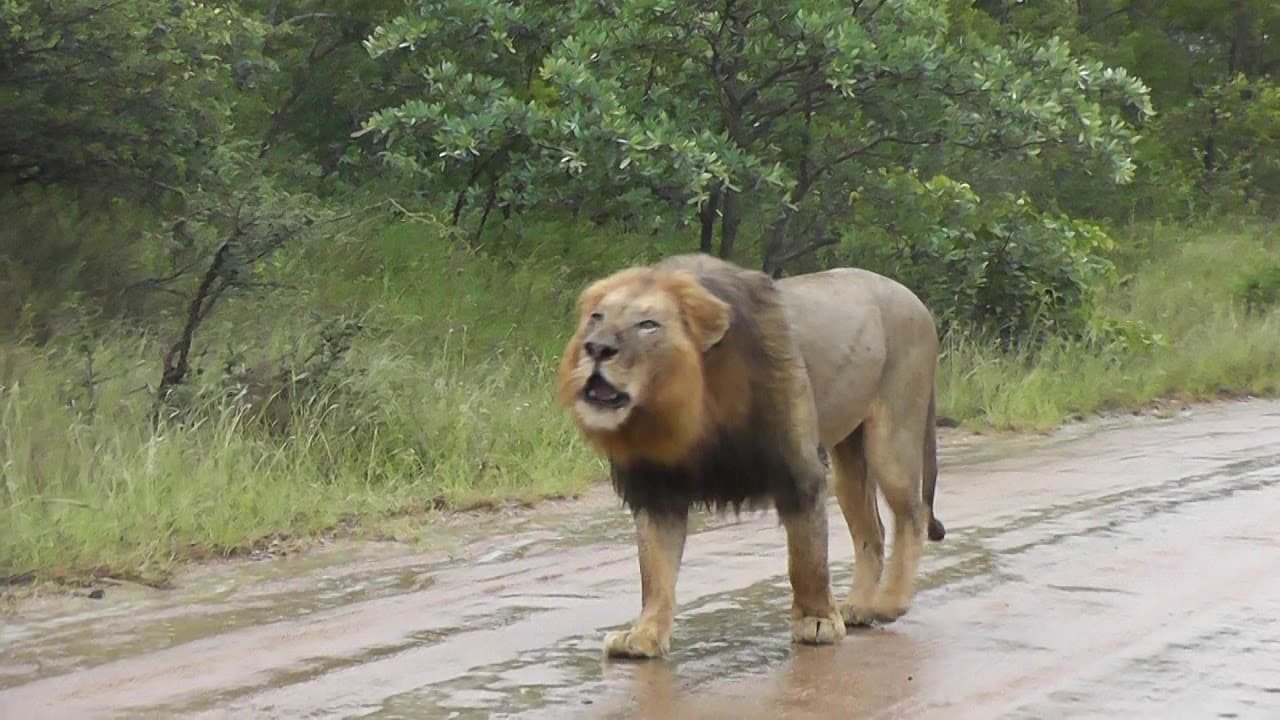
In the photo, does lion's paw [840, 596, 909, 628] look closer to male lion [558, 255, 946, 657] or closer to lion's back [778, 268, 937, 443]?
male lion [558, 255, 946, 657]

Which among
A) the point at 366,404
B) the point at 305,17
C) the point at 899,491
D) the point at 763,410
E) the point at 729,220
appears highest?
the point at 305,17

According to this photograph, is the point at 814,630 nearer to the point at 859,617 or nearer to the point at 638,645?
the point at 859,617

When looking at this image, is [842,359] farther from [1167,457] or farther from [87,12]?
[87,12]

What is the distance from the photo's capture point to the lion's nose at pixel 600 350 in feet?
19.6

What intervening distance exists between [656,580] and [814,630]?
2.09 feet

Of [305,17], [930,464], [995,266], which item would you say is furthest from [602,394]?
[305,17]

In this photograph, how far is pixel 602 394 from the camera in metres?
5.97

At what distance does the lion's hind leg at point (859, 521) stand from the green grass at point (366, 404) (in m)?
2.84

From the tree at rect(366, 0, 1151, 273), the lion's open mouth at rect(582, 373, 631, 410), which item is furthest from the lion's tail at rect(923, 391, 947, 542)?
the tree at rect(366, 0, 1151, 273)

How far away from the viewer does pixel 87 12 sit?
12.2 m

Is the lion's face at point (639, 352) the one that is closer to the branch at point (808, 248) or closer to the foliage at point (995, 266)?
the foliage at point (995, 266)

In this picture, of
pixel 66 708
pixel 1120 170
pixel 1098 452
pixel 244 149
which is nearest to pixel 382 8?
pixel 244 149

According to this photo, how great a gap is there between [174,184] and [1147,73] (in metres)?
24.4

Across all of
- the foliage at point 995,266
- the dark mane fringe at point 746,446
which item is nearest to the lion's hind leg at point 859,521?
the dark mane fringe at point 746,446
